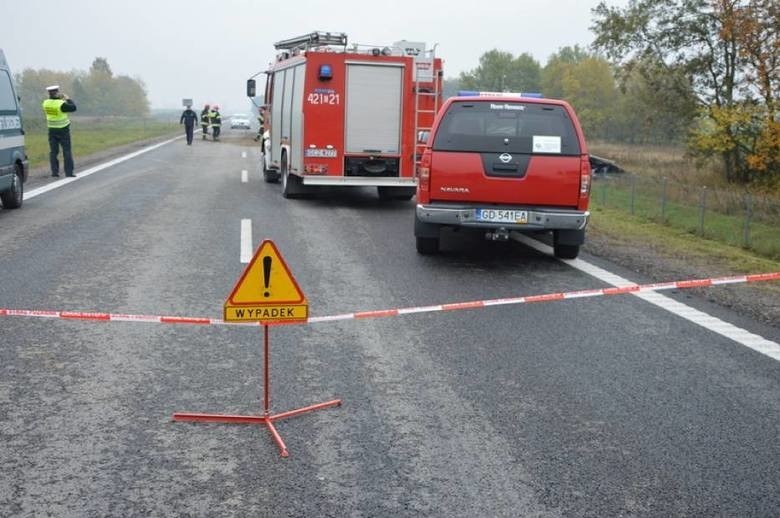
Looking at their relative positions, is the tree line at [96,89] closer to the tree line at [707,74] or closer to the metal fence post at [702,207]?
the tree line at [707,74]

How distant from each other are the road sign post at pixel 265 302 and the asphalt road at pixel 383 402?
0.44 feet

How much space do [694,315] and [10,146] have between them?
10.7 meters

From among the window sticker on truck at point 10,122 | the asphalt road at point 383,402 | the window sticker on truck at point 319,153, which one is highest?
the window sticker on truck at point 10,122

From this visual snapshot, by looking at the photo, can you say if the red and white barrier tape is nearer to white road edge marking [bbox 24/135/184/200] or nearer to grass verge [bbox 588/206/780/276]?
grass verge [bbox 588/206/780/276]

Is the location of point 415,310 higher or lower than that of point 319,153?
lower

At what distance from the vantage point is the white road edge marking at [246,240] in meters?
9.89

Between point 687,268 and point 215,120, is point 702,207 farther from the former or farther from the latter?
point 215,120

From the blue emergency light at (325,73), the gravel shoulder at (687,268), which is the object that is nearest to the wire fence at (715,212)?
the gravel shoulder at (687,268)

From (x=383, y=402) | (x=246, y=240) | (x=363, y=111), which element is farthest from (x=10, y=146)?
(x=383, y=402)

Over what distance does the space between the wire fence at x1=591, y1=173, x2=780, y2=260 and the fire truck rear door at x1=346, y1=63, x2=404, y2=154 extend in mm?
4894

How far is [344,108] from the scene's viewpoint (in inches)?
612

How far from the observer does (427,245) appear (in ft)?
33.8

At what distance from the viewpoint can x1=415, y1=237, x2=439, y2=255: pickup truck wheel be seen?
1025 cm

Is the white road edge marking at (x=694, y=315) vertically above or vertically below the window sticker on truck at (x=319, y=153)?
below
